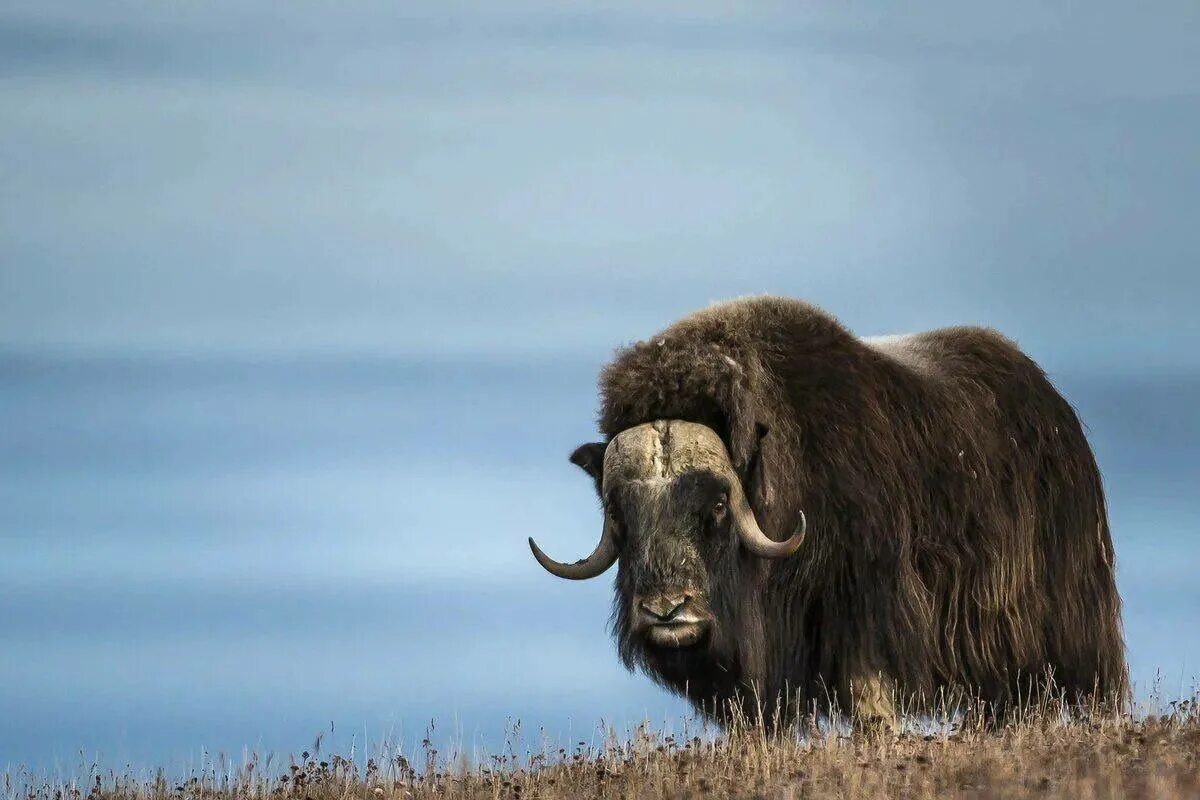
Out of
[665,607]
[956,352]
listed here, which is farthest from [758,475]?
[956,352]

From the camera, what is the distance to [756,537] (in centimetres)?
909

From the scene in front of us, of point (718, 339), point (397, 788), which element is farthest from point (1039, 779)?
point (718, 339)

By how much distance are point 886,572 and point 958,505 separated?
77 centimetres

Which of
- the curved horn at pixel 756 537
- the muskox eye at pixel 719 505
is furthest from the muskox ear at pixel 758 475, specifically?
the muskox eye at pixel 719 505

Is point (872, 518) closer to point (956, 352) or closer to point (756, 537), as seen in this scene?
point (756, 537)

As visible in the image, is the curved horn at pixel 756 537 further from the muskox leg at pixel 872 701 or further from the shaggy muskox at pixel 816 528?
the muskox leg at pixel 872 701

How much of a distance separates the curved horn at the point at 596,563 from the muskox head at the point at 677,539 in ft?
0.83

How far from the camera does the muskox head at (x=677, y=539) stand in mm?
8766

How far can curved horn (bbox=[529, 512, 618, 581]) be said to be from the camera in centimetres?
962

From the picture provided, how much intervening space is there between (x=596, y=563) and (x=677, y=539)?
963mm

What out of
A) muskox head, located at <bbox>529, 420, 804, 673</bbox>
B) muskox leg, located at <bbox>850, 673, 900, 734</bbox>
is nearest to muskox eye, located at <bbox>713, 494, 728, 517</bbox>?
muskox head, located at <bbox>529, 420, 804, 673</bbox>

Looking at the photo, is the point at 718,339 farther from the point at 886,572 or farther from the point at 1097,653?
the point at 1097,653

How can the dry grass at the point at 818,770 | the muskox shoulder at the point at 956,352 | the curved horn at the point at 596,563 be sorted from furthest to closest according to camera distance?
the muskox shoulder at the point at 956,352
the curved horn at the point at 596,563
the dry grass at the point at 818,770

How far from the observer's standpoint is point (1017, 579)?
10.1m
